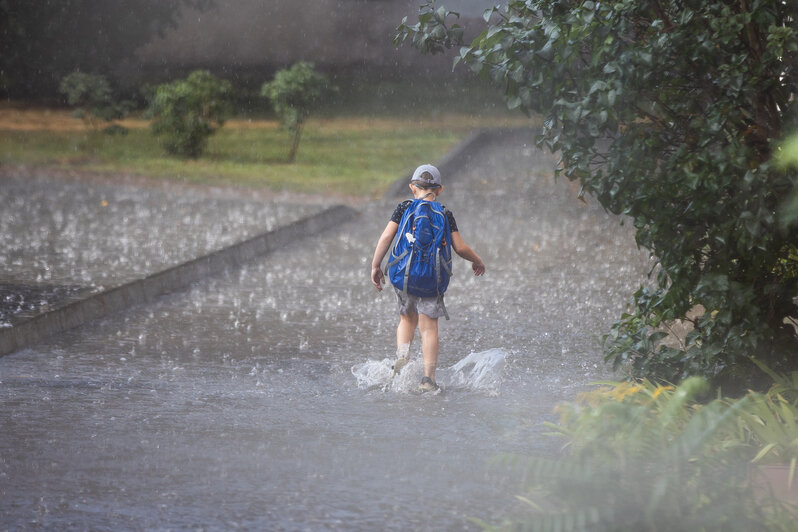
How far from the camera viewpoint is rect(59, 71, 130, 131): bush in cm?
2962

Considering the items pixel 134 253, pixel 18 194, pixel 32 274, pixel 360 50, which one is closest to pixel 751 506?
pixel 32 274

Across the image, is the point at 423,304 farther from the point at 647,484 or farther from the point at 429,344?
the point at 647,484

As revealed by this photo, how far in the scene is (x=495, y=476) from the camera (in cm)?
497

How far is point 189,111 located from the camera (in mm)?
27531

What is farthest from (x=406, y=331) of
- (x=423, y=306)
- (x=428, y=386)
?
(x=428, y=386)

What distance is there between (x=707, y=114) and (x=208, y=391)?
3.18 metres

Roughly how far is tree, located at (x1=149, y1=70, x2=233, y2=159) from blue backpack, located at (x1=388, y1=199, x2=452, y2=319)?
21.4 metres

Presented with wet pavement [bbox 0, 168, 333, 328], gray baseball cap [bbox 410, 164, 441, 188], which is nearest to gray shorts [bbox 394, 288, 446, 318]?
gray baseball cap [bbox 410, 164, 441, 188]

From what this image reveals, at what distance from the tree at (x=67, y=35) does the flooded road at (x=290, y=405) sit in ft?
60.6

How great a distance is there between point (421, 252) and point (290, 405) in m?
1.17

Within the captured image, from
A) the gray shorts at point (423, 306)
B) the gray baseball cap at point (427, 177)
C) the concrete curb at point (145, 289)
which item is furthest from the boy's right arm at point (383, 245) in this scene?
the concrete curb at point (145, 289)

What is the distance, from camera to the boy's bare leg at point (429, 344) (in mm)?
6641

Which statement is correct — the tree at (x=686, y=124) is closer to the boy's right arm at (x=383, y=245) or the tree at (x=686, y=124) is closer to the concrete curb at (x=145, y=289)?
the boy's right arm at (x=383, y=245)

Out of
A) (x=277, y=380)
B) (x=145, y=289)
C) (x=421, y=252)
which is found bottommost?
(x=145, y=289)
